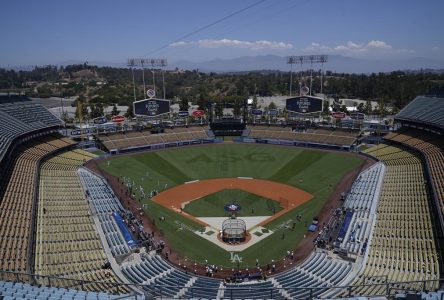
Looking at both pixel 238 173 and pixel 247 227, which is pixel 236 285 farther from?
pixel 238 173

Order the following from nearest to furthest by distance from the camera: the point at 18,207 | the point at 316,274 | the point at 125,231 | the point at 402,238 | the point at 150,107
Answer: the point at 316,274 → the point at 402,238 → the point at 18,207 → the point at 125,231 → the point at 150,107

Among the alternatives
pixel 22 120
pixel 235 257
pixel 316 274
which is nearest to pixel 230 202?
pixel 235 257

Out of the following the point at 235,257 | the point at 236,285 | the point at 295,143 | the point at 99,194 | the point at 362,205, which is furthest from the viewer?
the point at 295,143

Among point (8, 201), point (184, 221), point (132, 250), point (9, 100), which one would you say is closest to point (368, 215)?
point (184, 221)

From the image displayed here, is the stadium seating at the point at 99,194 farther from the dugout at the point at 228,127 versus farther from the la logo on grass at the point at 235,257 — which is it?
the dugout at the point at 228,127

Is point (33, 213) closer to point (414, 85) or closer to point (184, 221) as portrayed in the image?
point (184, 221)

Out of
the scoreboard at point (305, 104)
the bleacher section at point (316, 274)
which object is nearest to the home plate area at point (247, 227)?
the bleacher section at point (316, 274)

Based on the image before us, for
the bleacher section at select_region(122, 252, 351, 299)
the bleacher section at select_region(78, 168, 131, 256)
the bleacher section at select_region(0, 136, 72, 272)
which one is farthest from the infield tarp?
the bleacher section at select_region(0, 136, 72, 272)
